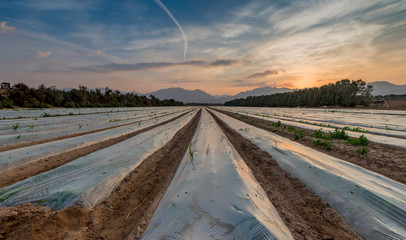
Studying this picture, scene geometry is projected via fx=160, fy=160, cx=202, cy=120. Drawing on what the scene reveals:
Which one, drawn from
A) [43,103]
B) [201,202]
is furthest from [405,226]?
[43,103]

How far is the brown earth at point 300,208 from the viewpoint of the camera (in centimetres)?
204

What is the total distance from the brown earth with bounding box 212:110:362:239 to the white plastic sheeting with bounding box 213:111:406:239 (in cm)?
12

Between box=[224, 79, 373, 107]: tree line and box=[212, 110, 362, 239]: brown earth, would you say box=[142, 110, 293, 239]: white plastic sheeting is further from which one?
box=[224, 79, 373, 107]: tree line

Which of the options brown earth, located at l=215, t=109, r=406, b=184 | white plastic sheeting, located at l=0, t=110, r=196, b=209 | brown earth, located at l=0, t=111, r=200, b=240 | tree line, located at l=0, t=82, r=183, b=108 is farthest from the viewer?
tree line, located at l=0, t=82, r=183, b=108

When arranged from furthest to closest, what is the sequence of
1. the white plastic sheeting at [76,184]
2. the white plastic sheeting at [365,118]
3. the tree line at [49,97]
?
the tree line at [49,97] → the white plastic sheeting at [365,118] → the white plastic sheeting at [76,184]

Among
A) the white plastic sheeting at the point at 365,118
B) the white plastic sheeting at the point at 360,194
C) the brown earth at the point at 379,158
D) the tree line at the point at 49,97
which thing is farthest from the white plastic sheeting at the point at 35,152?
the tree line at the point at 49,97

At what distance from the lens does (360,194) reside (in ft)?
7.91

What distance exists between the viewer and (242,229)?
5.63 feet

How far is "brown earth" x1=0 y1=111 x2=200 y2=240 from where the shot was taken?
1.87 m

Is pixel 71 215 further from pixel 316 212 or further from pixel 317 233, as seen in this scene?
pixel 316 212

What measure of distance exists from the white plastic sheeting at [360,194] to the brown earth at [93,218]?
2840 millimetres

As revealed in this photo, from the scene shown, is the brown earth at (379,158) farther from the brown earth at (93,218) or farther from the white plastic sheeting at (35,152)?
the white plastic sheeting at (35,152)

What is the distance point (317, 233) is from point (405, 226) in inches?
37.0

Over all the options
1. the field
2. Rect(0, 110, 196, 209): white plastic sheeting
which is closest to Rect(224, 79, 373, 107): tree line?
the field
